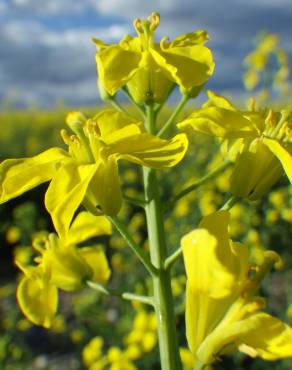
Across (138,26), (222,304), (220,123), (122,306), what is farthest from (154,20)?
(122,306)

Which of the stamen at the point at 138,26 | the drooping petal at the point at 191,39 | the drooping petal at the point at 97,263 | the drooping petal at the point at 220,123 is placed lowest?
the drooping petal at the point at 97,263

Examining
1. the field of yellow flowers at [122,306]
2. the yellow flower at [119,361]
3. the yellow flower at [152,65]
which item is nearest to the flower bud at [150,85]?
the yellow flower at [152,65]

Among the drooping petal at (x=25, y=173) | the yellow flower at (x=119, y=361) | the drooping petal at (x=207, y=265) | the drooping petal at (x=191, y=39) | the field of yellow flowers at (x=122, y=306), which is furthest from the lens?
the field of yellow flowers at (x=122, y=306)

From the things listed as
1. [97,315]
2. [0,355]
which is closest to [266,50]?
[97,315]

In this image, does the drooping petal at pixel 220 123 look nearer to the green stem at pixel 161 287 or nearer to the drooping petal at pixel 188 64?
the drooping petal at pixel 188 64

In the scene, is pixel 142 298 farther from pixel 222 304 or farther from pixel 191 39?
pixel 191 39

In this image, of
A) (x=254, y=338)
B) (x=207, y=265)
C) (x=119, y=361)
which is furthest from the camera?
(x=119, y=361)
